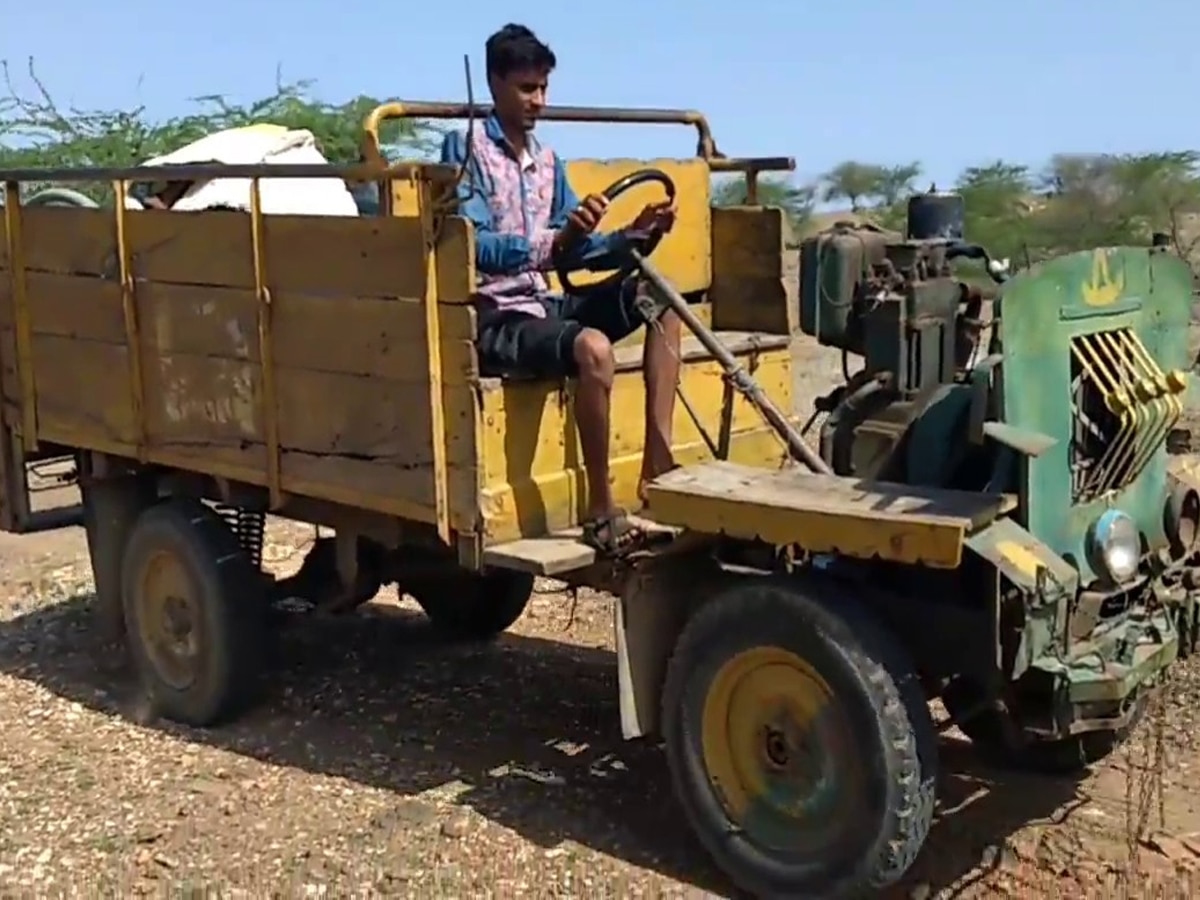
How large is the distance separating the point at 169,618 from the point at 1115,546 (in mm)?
3516

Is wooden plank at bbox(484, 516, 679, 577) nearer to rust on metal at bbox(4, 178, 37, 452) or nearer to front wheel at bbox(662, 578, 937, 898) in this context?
front wheel at bbox(662, 578, 937, 898)

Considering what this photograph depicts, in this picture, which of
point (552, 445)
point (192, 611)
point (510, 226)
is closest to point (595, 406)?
point (552, 445)

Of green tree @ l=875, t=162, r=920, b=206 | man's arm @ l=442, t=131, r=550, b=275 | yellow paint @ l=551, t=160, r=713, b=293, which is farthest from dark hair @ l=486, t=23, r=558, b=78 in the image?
green tree @ l=875, t=162, r=920, b=206

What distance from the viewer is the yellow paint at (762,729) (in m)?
4.53

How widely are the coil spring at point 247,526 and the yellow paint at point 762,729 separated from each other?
231 cm

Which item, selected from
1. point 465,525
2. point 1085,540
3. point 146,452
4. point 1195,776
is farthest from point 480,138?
point 1195,776

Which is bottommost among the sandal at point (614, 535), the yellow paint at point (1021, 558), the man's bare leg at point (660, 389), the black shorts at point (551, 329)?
the sandal at point (614, 535)

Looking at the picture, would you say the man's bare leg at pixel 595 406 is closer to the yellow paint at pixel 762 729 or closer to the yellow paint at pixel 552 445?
the yellow paint at pixel 552 445

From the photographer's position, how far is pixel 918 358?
4906 millimetres

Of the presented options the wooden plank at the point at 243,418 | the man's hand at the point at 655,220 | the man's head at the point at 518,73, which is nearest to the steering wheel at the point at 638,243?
the man's hand at the point at 655,220

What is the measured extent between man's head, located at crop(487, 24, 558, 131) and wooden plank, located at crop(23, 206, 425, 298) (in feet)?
2.04

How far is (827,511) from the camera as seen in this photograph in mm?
4352

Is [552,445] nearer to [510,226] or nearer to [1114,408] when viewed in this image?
[510,226]

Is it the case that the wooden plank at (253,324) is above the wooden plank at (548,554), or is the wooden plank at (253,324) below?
above
